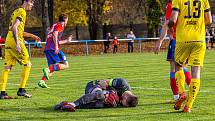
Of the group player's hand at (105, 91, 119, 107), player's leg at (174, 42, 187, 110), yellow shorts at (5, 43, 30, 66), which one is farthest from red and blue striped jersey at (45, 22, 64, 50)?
player's leg at (174, 42, 187, 110)

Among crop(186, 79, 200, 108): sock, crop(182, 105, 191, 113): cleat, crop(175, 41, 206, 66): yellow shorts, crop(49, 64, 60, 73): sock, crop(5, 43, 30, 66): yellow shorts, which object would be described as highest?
crop(175, 41, 206, 66): yellow shorts

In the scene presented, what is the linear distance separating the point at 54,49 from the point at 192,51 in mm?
6377

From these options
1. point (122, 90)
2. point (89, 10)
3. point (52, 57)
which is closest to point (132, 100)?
point (122, 90)

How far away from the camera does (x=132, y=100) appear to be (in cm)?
947

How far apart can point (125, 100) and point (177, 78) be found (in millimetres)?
1032

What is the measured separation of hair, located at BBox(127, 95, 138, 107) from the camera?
944cm

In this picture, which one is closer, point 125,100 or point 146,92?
point 125,100

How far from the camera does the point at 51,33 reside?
47.3 feet

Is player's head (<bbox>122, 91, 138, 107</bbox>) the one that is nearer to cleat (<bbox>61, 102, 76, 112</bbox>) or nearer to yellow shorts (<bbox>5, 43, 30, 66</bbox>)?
cleat (<bbox>61, 102, 76, 112</bbox>)

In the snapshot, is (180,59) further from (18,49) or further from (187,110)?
(18,49)

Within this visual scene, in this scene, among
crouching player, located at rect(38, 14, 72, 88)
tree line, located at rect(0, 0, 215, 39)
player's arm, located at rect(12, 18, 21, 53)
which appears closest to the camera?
player's arm, located at rect(12, 18, 21, 53)

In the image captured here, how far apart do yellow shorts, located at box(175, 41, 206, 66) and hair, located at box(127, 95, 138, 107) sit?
44.5 inches

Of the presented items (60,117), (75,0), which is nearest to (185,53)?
(60,117)

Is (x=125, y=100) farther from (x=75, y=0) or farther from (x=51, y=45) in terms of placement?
(x=75, y=0)
